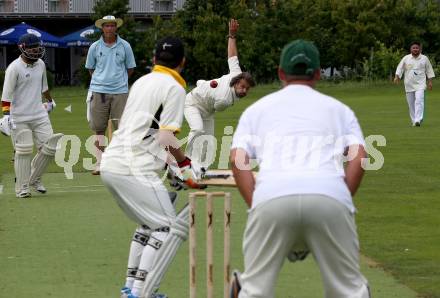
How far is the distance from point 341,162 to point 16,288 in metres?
3.73

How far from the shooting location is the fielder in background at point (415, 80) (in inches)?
1128

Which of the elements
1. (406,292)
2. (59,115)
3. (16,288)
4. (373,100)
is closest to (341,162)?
(406,292)

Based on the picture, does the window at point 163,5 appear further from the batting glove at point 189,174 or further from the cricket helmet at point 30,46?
the batting glove at point 189,174

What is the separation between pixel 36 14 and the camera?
67250 millimetres

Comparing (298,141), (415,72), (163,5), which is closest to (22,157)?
(298,141)

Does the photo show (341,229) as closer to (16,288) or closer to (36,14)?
(16,288)

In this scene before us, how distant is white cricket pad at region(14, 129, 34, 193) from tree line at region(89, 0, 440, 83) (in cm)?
3755

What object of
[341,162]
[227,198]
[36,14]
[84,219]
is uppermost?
[341,162]

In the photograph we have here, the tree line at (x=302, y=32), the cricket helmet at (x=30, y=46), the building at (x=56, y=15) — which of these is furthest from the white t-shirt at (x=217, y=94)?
the building at (x=56, y=15)

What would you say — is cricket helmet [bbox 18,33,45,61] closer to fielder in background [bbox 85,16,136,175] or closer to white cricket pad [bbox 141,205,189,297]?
fielder in background [bbox 85,16,136,175]

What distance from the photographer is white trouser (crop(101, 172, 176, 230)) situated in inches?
351

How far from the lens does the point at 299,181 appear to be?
6512 millimetres

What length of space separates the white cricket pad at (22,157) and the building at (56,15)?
170ft

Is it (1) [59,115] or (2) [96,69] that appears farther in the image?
(1) [59,115]
